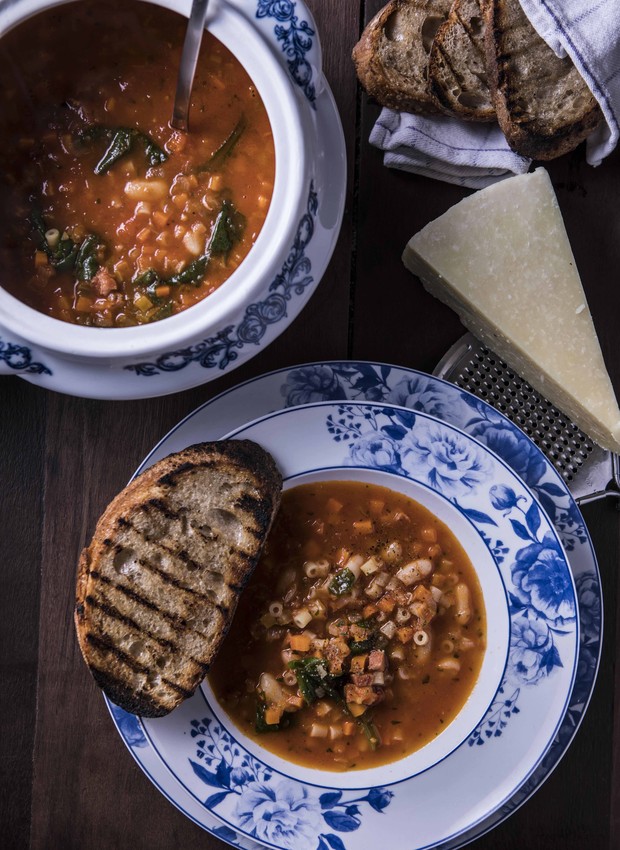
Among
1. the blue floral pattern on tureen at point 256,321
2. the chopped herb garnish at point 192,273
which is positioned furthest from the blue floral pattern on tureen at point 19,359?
the chopped herb garnish at point 192,273

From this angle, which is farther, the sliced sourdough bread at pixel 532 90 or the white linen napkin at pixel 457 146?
the white linen napkin at pixel 457 146

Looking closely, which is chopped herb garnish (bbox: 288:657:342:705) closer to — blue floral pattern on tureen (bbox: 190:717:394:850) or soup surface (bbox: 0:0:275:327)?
blue floral pattern on tureen (bbox: 190:717:394:850)

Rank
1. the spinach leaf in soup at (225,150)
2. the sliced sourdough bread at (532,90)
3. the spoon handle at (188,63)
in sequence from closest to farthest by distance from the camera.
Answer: the spoon handle at (188,63)
the spinach leaf in soup at (225,150)
the sliced sourdough bread at (532,90)

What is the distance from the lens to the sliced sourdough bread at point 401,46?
7.66 feet

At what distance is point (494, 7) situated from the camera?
87.5 inches

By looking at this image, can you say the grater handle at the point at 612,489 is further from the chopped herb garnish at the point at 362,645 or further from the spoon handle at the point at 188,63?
the spoon handle at the point at 188,63

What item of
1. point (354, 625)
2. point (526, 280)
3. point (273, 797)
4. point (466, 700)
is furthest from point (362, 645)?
point (526, 280)

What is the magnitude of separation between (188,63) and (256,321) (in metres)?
0.60

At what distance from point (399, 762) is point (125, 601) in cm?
91

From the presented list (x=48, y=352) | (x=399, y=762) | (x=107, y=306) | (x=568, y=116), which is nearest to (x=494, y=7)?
(x=568, y=116)

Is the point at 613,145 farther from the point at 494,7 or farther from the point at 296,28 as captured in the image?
the point at 296,28

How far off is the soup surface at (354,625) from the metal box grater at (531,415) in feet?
1.34

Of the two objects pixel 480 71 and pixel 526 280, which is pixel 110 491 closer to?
pixel 526 280

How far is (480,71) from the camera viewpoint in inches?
92.1
